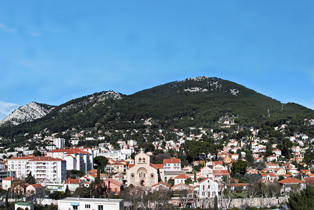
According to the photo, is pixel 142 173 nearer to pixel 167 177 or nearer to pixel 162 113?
pixel 167 177

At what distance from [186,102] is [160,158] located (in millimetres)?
101341

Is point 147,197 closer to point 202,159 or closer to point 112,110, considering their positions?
point 202,159

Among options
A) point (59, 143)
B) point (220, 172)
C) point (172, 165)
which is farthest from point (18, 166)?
point (59, 143)

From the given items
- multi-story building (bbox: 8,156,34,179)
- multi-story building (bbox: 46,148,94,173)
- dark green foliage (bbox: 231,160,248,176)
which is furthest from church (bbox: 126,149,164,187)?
multi-story building (bbox: 8,156,34,179)

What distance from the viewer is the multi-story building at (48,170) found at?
64.4 metres

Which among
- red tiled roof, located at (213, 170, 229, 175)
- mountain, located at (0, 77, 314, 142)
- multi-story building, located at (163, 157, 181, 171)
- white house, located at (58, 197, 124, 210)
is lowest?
white house, located at (58, 197, 124, 210)

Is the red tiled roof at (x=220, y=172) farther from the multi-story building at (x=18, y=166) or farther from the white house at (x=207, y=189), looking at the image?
the multi-story building at (x=18, y=166)

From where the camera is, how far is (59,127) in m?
159

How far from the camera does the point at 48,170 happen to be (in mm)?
64750

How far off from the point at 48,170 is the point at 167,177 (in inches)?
861

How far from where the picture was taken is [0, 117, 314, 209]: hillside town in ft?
148

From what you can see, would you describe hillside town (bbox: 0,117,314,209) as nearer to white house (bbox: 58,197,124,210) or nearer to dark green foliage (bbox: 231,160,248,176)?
dark green foliage (bbox: 231,160,248,176)

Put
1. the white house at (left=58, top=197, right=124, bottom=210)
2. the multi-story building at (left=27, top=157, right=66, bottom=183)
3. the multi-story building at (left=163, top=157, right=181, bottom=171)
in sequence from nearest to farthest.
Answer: the white house at (left=58, top=197, right=124, bottom=210), the multi-story building at (left=27, top=157, right=66, bottom=183), the multi-story building at (left=163, top=157, right=181, bottom=171)

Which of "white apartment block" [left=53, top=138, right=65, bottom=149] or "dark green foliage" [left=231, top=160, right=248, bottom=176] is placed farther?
"white apartment block" [left=53, top=138, right=65, bottom=149]
